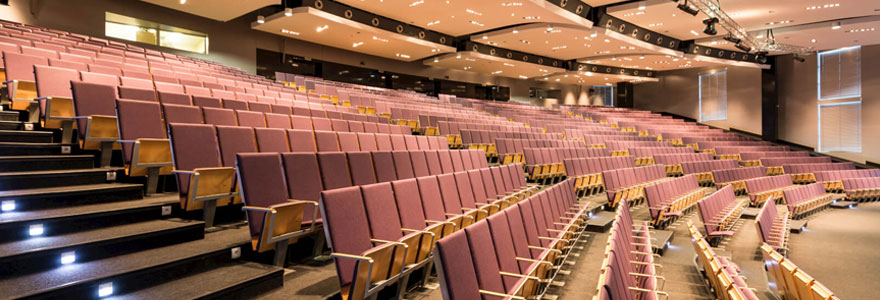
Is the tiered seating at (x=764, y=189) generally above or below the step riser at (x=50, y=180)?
below

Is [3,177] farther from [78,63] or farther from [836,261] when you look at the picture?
[836,261]

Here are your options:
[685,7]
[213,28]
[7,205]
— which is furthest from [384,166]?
[213,28]

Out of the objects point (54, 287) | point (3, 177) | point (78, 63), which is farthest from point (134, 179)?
point (78, 63)

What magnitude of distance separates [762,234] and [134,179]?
7.28ft

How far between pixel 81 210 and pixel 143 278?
278mm

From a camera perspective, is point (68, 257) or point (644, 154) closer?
point (68, 257)

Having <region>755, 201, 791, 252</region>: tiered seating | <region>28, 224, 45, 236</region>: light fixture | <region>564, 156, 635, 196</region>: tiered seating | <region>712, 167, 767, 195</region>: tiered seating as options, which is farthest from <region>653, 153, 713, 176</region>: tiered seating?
<region>28, 224, 45, 236</region>: light fixture

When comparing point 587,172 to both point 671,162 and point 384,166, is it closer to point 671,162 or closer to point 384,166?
point 671,162

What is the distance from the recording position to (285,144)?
1.22 metres

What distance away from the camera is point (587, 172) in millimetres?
2447

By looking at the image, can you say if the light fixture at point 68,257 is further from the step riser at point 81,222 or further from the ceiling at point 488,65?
the ceiling at point 488,65

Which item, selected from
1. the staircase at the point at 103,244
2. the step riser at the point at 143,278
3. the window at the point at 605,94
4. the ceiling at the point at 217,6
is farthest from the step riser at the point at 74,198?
the window at the point at 605,94

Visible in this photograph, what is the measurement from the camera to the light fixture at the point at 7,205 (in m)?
0.80

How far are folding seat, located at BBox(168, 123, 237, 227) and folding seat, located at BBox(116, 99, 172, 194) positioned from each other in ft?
0.27
